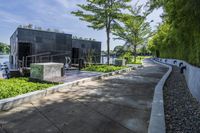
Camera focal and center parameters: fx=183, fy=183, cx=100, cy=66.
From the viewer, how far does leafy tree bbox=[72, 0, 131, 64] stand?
43.0 feet

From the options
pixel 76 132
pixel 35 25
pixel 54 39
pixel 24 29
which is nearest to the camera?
pixel 76 132

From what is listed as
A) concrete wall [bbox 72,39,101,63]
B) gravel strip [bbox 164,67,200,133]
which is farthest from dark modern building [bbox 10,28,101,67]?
gravel strip [bbox 164,67,200,133]

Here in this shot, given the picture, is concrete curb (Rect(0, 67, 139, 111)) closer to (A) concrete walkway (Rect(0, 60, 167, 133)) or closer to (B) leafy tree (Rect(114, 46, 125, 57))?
(A) concrete walkway (Rect(0, 60, 167, 133))

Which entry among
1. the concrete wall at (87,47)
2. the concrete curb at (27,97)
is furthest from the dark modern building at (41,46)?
the concrete curb at (27,97)

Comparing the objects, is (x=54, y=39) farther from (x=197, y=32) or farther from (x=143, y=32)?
(x=143, y=32)

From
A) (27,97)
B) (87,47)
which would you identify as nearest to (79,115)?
(27,97)

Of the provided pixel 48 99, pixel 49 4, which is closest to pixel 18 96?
pixel 48 99

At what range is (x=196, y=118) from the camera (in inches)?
148

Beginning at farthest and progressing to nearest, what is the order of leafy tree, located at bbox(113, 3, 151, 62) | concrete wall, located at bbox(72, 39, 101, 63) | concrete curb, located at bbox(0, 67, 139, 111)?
leafy tree, located at bbox(113, 3, 151, 62) < concrete wall, located at bbox(72, 39, 101, 63) < concrete curb, located at bbox(0, 67, 139, 111)

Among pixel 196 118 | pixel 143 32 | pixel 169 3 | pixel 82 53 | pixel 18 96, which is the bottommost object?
pixel 196 118

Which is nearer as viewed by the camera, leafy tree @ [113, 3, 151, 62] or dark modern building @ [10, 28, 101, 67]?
dark modern building @ [10, 28, 101, 67]

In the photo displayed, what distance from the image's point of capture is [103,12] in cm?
1323

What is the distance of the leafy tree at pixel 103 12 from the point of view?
13.1 meters

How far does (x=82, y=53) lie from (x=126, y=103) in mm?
14270
